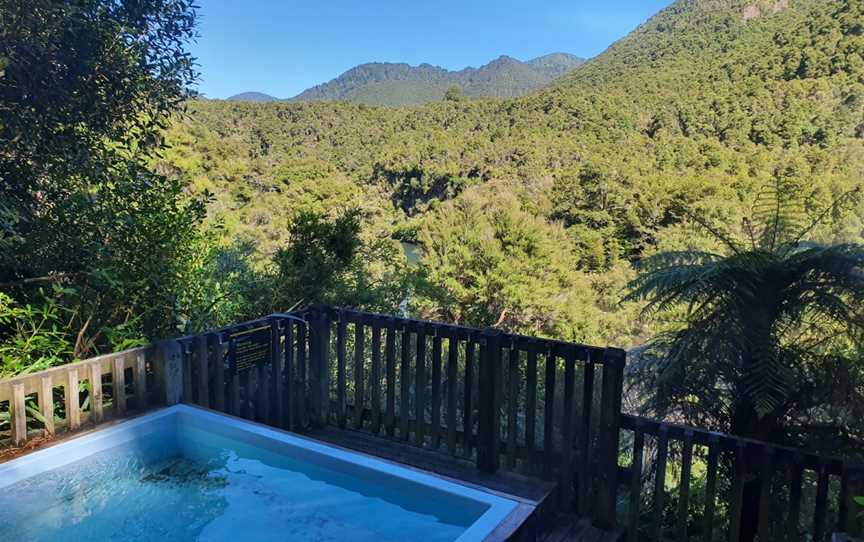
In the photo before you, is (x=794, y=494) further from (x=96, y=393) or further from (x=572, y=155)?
(x=572, y=155)

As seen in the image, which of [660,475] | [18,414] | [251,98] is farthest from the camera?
[251,98]

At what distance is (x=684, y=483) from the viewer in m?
2.64

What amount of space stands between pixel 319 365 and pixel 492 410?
4.73 feet

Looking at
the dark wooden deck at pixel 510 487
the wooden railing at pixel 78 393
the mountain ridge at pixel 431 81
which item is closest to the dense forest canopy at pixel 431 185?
the wooden railing at pixel 78 393

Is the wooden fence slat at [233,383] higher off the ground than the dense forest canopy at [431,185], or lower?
lower

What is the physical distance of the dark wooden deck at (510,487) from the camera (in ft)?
8.08

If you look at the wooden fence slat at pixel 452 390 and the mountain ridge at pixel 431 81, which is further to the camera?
the mountain ridge at pixel 431 81

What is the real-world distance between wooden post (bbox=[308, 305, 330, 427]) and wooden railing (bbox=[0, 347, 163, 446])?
1021 mm

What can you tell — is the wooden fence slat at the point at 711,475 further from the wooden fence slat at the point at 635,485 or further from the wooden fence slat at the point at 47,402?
the wooden fence slat at the point at 47,402

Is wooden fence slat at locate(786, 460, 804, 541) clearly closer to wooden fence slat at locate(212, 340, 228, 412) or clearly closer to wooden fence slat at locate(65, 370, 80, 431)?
wooden fence slat at locate(212, 340, 228, 412)

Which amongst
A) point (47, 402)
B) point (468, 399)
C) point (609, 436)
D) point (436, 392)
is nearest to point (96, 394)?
point (47, 402)

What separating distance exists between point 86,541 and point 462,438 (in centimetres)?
203

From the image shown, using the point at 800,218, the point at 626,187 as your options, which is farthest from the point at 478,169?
the point at 800,218

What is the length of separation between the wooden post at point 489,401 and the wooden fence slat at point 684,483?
101 cm
